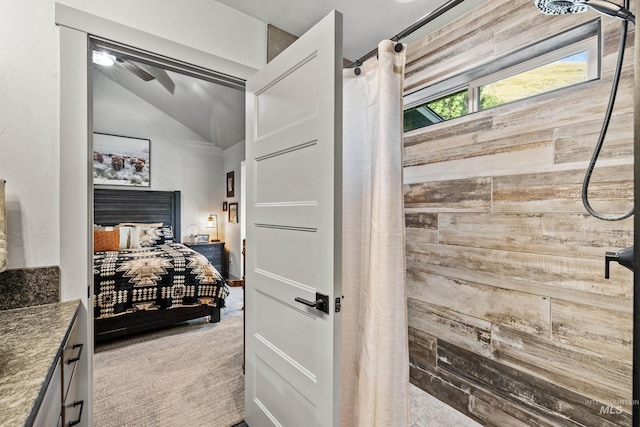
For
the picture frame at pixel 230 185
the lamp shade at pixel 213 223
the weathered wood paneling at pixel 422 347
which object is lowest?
the weathered wood paneling at pixel 422 347

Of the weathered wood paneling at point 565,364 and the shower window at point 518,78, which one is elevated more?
the shower window at point 518,78

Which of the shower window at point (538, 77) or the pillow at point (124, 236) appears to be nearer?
the shower window at point (538, 77)

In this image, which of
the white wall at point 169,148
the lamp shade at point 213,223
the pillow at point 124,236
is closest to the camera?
the pillow at point 124,236

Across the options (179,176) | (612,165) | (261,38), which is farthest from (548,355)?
(179,176)

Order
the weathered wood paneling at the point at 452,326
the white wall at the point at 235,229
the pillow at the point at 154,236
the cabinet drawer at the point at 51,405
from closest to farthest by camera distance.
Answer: the cabinet drawer at the point at 51,405 < the weathered wood paneling at the point at 452,326 < the pillow at the point at 154,236 < the white wall at the point at 235,229

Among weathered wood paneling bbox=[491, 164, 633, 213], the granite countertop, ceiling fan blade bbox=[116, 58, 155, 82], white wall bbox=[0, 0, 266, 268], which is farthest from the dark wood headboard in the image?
weathered wood paneling bbox=[491, 164, 633, 213]

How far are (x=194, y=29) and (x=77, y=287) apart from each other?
1456 millimetres

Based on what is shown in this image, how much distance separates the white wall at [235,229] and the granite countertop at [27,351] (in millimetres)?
4036

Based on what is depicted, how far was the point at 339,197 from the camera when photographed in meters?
1.17

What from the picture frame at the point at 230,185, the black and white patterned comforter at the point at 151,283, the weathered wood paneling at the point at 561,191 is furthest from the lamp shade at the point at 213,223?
the weathered wood paneling at the point at 561,191

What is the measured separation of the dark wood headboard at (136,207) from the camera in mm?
4941

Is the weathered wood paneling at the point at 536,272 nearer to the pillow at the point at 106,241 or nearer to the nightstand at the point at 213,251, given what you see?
the pillow at the point at 106,241

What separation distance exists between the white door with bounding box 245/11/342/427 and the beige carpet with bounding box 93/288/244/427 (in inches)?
17.8

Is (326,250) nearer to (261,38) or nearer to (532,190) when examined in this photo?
(532,190)
